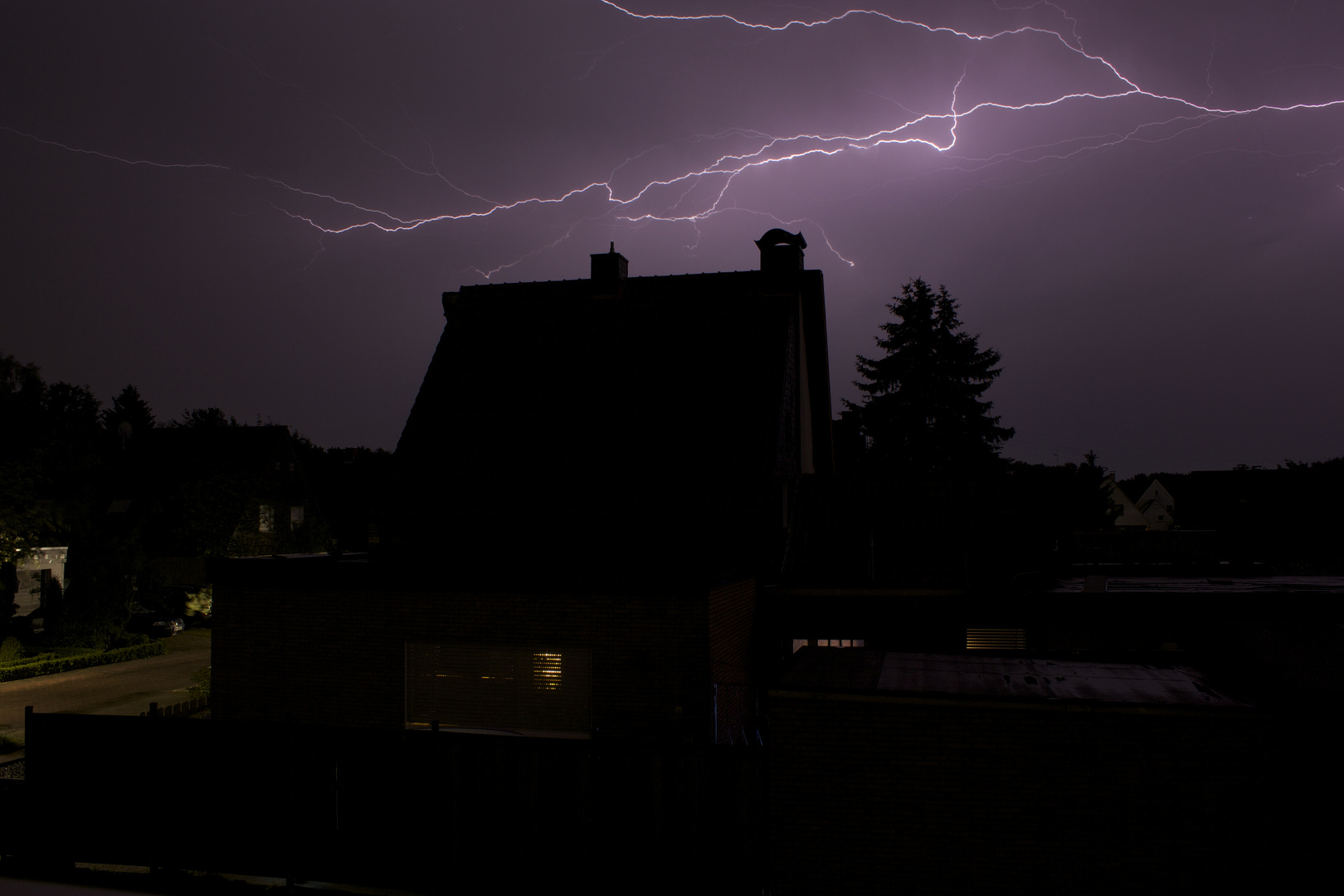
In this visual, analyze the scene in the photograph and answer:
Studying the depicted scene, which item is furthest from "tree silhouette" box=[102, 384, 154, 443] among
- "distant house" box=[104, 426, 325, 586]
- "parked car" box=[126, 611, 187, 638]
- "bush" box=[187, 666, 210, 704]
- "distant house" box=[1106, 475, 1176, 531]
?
"distant house" box=[1106, 475, 1176, 531]

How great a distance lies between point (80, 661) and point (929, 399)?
37.5m

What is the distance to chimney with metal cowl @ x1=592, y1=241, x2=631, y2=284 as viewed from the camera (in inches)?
734

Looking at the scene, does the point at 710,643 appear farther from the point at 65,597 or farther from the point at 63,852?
the point at 65,597

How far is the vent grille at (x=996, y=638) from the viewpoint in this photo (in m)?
14.7

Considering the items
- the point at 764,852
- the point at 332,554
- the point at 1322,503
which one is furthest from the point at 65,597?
the point at 1322,503

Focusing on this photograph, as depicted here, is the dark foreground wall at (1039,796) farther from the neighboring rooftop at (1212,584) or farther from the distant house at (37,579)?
the distant house at (37,579)

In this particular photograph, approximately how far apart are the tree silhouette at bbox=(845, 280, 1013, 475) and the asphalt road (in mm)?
32140

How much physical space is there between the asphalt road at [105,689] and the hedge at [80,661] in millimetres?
212

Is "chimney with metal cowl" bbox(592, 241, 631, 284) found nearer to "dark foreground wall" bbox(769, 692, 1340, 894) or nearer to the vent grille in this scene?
the vent grille

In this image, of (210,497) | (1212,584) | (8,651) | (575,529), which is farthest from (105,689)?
(1212,584)

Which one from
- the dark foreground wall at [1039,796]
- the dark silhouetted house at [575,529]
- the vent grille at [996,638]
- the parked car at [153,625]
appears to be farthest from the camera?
the parked car at [153,625]

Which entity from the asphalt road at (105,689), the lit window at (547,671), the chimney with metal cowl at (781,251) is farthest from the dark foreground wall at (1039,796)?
the asphalt road at (105,689)

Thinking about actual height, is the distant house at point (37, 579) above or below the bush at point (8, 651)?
above

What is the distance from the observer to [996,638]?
14.9m
